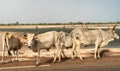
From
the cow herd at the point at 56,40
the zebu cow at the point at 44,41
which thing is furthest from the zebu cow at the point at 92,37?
the zebu cow at the point at 44,41

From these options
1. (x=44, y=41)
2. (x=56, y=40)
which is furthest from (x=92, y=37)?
(x=44, y=41)

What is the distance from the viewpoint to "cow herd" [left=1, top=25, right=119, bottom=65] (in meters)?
25.8

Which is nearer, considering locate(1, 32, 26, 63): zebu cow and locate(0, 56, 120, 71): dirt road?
locate(0, 56, 120, 71): dirt road

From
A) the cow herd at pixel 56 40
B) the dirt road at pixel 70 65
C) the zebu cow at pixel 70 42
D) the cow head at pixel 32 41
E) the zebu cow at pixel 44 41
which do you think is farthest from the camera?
the zebu cow at pixel 70 42

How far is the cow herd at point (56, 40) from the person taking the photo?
25.8 m

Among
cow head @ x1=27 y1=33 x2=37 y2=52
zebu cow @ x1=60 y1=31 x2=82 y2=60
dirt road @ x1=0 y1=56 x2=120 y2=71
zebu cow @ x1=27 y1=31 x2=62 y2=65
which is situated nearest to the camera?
dirt road @ x1=0 y1=56 x2=120 y2=71

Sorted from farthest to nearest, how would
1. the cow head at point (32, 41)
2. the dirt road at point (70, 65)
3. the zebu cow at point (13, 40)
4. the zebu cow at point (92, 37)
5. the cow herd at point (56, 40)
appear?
1. the zebu cow at point (92, 37)
2. the zebu cow at point (13, 40)
3. the cow herd at point (56, 40)
4. the cow head at point (32, 41)
5. the dirt road at point (70, 65)

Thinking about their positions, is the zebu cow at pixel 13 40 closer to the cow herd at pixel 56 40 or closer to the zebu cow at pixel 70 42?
the cow herd at pixel 56 40

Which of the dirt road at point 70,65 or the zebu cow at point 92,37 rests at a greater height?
the zebu cow at point 92,37

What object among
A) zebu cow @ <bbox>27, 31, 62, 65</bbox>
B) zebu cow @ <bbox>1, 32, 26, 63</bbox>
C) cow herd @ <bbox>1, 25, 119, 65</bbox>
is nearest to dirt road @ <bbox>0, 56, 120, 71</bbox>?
cow herd @ <bbox>1, 25, 119, 65</bbox>

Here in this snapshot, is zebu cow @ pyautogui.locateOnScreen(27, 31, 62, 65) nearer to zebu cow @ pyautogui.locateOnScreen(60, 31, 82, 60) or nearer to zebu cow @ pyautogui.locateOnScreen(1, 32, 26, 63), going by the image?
zebu cow @ pyautogui.locateOnScreen(60, 31, 82, 60)

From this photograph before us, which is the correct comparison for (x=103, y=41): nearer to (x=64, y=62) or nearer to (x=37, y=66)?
(x=64, y=62)

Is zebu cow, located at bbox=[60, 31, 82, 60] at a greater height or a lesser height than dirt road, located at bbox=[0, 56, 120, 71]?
greater

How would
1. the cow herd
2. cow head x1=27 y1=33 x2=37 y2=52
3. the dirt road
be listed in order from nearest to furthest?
the dirt road < cow head x1=27 y1=33 x2=37 y2=52 < the cow herd
